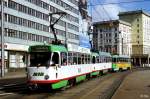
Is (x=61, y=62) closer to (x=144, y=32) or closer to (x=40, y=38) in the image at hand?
(x=40, y=38)

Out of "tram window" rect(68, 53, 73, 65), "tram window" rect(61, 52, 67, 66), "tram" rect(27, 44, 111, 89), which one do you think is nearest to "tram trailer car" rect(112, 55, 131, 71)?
"tram window" rect(68, 53, 73, 65)

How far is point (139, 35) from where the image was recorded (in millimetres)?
155000

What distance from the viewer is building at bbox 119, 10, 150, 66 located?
15338cm

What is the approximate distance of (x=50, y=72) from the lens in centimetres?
1989

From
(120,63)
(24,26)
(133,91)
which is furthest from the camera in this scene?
(24,26)

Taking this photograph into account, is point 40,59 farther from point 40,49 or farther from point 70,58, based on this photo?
point 70,58

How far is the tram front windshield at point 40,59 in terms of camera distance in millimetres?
20156

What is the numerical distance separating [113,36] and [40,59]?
12574 cm

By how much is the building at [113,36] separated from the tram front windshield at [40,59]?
12141 cm

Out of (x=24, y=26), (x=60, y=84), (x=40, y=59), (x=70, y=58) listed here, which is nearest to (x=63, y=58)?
(x=60, y=84)

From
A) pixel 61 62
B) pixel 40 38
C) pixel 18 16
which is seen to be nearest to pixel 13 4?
pixel 18 16

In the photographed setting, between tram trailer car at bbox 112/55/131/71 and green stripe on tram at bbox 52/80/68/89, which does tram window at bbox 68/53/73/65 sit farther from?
tram trailer car at bbox 112/55/131/71

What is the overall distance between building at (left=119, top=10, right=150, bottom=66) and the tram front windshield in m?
135

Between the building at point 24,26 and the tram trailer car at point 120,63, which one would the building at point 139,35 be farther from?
the tram trailer car at point 120,63
